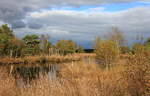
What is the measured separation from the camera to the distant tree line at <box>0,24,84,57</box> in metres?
39.6

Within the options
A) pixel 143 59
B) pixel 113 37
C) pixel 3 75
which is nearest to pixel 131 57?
pixel 143 59

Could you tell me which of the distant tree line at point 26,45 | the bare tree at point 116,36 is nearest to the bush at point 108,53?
the bare tree at point 116,36

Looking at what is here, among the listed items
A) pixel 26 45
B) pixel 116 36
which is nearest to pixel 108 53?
pixel 116 36

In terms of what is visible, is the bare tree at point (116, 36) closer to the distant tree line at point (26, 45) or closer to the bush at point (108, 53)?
the bush at point (108, 53)

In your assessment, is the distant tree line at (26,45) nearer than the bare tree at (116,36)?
No

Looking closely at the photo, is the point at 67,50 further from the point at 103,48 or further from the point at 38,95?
the point at 38,95

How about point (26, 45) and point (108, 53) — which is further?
point (26, 45)

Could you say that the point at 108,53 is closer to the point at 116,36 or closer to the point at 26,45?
the point at 116,36

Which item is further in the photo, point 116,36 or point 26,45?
point 26,45

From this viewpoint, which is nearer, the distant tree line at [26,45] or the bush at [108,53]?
the bush at [108,53]

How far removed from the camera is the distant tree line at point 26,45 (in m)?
39.6

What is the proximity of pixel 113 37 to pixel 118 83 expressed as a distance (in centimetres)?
1895

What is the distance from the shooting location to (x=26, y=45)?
153 feet

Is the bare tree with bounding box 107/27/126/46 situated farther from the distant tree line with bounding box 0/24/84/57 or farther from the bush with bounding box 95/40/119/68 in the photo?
the distant tree line with bounding box 0/24/84/57
